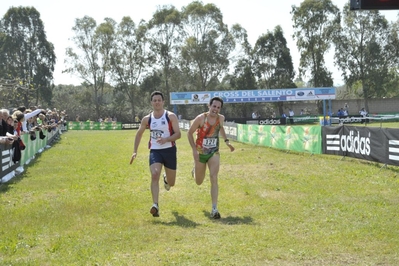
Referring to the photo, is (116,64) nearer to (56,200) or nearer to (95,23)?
(95,23)

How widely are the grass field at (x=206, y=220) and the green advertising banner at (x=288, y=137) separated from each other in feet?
17.1

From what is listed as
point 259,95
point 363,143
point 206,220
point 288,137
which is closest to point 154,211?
point 206,220

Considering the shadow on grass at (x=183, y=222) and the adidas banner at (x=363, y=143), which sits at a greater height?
the adidas banner at (x=363, y=143)

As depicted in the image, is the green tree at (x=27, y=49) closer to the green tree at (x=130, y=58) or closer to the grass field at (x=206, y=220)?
the green tree at (x=130, y=58)

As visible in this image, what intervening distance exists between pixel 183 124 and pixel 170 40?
23012 mm

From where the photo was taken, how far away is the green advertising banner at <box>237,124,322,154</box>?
772 inches

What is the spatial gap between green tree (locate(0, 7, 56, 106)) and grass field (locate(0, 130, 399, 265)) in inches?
2398

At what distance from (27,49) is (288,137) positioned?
5838 cm

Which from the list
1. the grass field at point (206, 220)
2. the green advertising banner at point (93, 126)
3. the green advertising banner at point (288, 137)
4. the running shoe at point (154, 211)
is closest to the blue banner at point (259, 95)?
the green advertising banner at point (93, 126)

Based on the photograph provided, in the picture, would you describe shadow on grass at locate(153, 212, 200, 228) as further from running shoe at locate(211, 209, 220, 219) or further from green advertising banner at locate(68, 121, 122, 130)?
green advertising banner at locate(68, 121, 122, 130)

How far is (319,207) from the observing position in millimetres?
8922

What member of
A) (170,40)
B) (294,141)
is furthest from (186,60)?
(294,141)

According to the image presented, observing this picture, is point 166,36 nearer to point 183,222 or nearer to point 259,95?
point 259,95

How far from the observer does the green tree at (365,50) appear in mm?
65500
